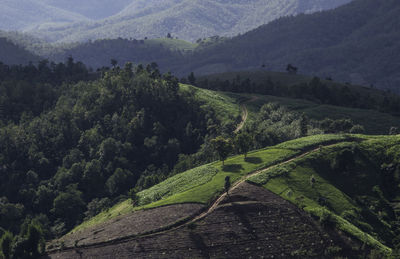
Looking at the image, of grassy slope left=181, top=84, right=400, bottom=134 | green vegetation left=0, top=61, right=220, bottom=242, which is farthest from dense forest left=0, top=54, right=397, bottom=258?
grassy slope left=181, top=84, right=400, bottom=134

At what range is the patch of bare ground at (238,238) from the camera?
213 feet

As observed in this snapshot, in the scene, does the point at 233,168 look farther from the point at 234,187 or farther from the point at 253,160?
the point at 234,187

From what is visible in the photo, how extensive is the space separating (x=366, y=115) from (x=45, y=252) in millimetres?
136899

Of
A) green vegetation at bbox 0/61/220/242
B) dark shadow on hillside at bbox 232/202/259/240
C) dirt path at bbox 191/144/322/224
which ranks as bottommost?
green vegetation at bbox 0/61/220/242

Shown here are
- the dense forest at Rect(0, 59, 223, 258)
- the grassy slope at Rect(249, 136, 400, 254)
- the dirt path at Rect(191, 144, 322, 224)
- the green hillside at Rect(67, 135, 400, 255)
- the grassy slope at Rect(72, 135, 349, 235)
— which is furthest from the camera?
the dense forest at Rect(0, 59, 223, 258)

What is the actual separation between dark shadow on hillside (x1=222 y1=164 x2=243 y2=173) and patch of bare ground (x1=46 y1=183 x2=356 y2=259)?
12576 mm

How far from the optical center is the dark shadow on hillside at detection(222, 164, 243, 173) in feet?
283

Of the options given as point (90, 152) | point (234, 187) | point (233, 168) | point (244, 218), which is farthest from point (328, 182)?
point (90, 152)

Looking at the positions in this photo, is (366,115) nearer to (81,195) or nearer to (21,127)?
(81,195)

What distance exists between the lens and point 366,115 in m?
171

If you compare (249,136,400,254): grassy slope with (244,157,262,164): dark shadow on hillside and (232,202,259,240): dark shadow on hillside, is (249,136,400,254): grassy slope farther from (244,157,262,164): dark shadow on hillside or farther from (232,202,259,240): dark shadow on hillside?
(232,202,259,240): dark shadow on hillside

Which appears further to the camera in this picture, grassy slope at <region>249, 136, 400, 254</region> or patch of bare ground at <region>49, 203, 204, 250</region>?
grassy slope at <region>249, 136, 400, 254</region>

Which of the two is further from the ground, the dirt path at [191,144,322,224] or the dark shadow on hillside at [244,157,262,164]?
the dark shadow on hillside at [244,157,262,164]

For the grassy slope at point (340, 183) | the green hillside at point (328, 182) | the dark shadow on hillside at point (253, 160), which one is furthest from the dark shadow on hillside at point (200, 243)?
the dark shadow on hillside at point (253, 160)
